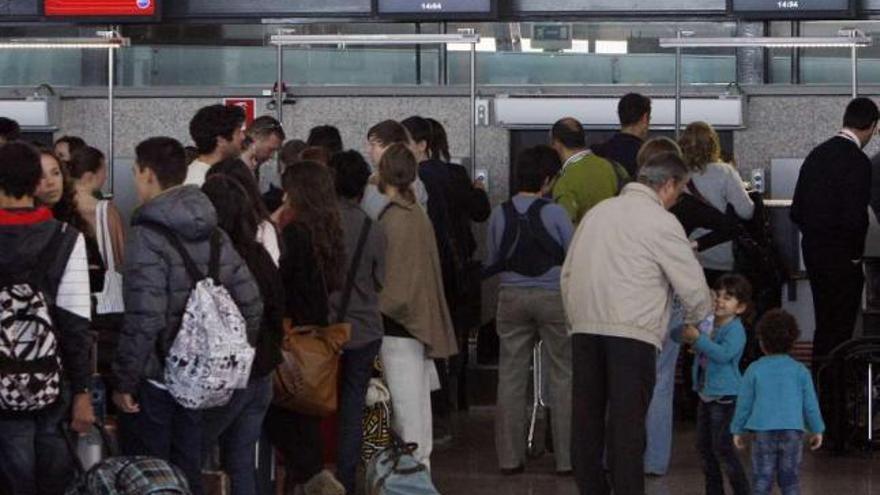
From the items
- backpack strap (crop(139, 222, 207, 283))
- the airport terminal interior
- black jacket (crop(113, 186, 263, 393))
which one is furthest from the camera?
the airport terminal interior

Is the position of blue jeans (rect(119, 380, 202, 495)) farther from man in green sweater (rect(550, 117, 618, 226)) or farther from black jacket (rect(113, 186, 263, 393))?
man in green sweater (rect(550, 117, 618, 226))

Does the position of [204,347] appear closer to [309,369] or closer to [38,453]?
[38,453]

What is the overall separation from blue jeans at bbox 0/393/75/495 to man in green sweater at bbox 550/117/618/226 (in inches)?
158

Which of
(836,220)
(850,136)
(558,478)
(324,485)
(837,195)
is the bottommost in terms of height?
(558,478)

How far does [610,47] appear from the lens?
14742mm

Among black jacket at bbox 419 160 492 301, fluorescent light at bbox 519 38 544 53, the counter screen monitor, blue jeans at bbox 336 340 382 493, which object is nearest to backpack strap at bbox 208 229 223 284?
blue jeans at bbox 336 340 382 493

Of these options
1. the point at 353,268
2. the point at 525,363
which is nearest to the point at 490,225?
the point at 525,363

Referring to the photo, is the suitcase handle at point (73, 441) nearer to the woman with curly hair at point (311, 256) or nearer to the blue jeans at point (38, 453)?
the blue jeans at point (38, 453)

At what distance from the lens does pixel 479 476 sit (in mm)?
10438

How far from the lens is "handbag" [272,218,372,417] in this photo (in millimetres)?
8492

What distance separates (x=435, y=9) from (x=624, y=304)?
4.72 meters

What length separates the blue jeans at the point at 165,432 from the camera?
7363 mm

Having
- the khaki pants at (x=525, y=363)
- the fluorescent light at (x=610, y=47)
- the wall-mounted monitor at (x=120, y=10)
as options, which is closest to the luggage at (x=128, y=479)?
the khaki pants at (x=525, y=363)

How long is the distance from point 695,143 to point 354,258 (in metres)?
2.95
